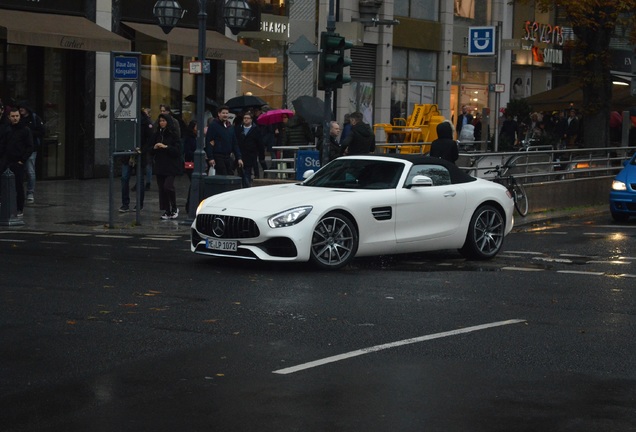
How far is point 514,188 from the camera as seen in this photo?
74.7ft

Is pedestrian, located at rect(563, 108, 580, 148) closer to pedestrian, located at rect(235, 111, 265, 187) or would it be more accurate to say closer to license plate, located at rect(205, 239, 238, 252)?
pedestrian, located at rect(235, 111, 265, 187)

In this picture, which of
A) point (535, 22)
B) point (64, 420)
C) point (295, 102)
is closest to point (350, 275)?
point (64, 420)

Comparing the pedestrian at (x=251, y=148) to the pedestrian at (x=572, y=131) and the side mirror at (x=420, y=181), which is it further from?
the pedestrian at (x=572, y=131)

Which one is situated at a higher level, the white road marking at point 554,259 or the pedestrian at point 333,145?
the pedestrian at point 333,145

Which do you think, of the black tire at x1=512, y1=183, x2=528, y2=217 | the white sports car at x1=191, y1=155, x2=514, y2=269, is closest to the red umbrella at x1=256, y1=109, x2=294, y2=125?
the black tire at x1=512, y1=183, x2=528, y2=217

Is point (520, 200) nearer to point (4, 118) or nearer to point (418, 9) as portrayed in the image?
point (4, 118)

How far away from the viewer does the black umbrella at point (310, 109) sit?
30203 millimetres

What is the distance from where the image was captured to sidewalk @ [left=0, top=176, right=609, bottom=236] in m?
19.4

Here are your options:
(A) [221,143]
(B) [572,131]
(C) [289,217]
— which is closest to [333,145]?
(A) [221,143]

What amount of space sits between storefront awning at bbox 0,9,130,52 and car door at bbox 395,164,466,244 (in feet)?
42.6

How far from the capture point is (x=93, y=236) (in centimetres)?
1827

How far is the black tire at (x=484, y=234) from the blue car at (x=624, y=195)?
7.16 meters

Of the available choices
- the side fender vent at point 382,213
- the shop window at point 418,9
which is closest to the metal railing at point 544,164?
the side fender vent at point 382,213

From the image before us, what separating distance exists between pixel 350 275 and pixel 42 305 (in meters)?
3.96
